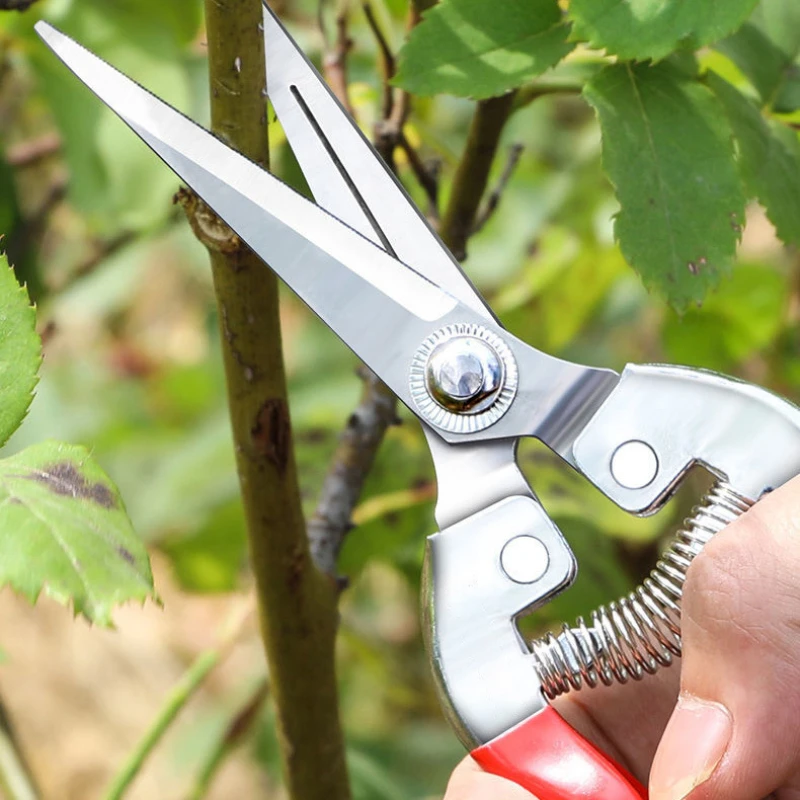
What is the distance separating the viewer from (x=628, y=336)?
138 centimetres

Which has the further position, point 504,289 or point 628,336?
point 628,336

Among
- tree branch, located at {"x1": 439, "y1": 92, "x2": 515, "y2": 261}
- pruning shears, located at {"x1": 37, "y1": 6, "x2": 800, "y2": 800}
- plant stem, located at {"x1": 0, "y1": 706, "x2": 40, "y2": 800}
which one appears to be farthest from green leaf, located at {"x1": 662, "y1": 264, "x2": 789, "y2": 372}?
plant stem, located at {"x1": 0, "y1": 706, "x2": 40, "y2": 800}

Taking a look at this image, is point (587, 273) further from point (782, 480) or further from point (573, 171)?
point (782, 480)

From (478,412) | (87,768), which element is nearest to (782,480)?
(478,412)

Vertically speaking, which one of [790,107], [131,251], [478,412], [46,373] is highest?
[790,107]

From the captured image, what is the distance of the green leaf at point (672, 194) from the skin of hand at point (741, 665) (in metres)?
0.12

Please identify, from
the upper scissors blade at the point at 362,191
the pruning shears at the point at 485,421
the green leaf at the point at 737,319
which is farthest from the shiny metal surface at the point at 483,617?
the green leaf at the point at 737,319

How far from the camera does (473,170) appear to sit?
67cm

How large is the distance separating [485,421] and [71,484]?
0.24m

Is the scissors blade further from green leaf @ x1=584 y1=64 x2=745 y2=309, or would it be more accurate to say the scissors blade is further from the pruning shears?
green leaf @ x1=584 y1=64 x2=745 y2=309

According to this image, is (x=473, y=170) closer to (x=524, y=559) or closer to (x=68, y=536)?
(x=524, y=559)

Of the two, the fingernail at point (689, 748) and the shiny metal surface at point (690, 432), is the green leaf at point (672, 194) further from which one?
the fingernail at point (689, 748)

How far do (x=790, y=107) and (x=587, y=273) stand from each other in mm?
383

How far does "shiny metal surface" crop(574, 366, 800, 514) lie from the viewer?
53 cm
